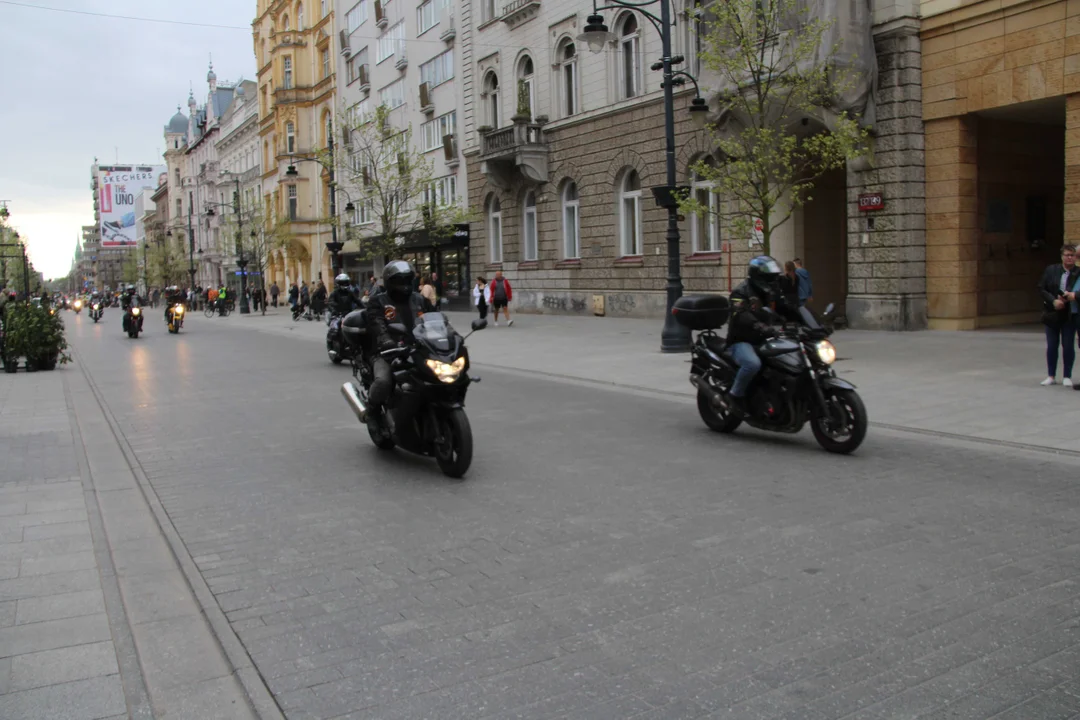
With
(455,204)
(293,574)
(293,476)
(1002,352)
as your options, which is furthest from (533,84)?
(293,574)

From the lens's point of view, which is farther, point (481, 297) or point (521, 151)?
point (521, 151)

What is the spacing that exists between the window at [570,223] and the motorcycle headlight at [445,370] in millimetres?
23632

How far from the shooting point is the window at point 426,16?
39.9 meters

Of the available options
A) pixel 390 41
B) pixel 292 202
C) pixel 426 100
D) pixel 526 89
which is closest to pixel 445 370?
pixel 526 89

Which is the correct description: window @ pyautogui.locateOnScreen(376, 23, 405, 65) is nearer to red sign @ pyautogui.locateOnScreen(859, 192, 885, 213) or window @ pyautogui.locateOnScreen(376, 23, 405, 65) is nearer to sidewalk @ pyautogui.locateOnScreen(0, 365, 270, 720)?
red sign @ pyautogui.locateOnScreen(859, 192, 885, 213)

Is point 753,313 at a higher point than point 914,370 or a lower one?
higher

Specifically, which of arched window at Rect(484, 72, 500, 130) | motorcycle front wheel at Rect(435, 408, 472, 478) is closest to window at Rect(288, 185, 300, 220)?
arched window at Rect(484, 72, 500, 130)

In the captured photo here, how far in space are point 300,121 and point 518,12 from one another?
32.0 m

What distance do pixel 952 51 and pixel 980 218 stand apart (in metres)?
3.31

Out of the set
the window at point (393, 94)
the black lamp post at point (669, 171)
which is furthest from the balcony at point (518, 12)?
the black lamp post at point (669, 171)

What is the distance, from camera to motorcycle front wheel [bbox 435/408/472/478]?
7.24m

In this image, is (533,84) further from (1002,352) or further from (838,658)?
(838,658)

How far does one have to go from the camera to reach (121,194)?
138 metres

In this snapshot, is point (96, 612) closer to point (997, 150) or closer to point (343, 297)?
point (343, 297)
